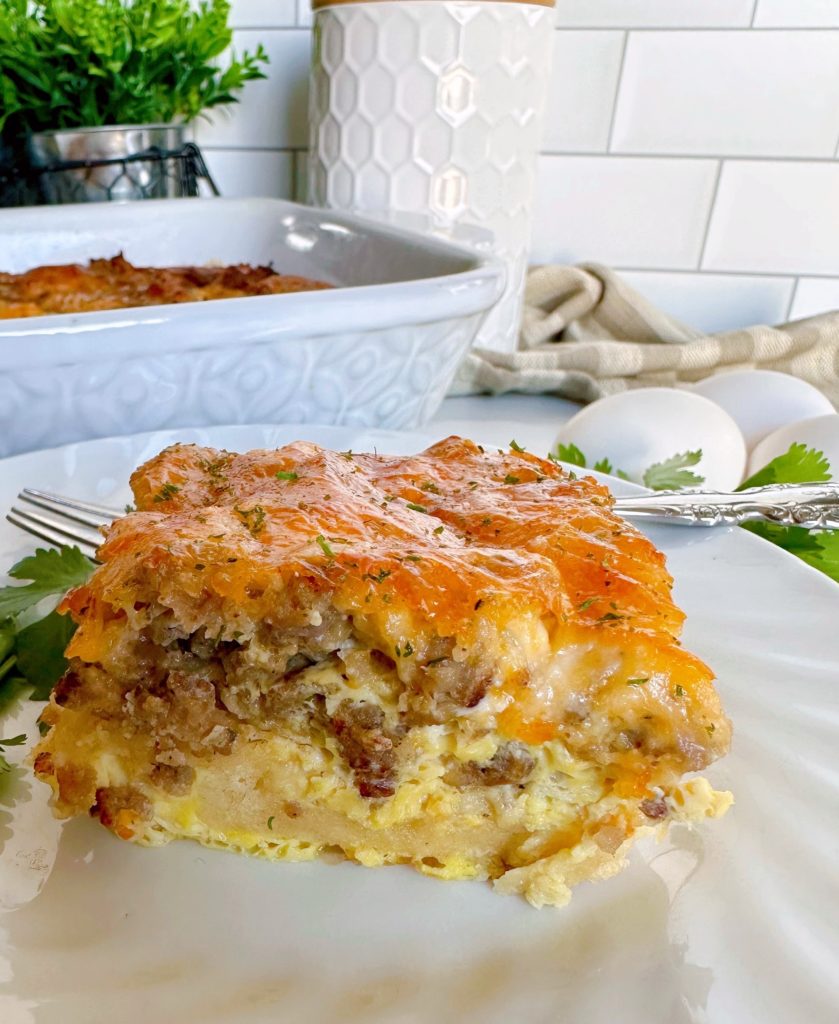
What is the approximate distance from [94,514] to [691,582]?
2.27 ft

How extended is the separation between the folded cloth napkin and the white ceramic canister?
202 millimetres

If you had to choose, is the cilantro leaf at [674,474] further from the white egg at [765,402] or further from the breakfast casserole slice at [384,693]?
the breakfast casserole slice at [384,693]

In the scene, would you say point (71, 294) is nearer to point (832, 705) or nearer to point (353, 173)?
point (353, 173)

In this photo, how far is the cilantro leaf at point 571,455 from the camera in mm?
1376

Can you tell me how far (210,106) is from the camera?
7.54ft

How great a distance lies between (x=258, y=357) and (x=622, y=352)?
993 mm

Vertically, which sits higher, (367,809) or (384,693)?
(384,693)

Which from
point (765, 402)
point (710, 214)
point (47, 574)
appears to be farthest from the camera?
point (710, 214)

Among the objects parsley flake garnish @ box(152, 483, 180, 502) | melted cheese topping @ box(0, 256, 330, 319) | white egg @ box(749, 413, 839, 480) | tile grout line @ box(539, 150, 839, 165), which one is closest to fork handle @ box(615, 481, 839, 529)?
white egg @ box(749, 413, 839, 480)

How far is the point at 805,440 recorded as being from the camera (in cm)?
144

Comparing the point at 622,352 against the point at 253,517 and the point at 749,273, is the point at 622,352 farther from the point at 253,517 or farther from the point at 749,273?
the point at 253,517

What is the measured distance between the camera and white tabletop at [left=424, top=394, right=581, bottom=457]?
172cm

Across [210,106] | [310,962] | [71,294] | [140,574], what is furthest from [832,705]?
[210,106]

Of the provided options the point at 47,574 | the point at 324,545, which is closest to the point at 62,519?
the point at 47,574
